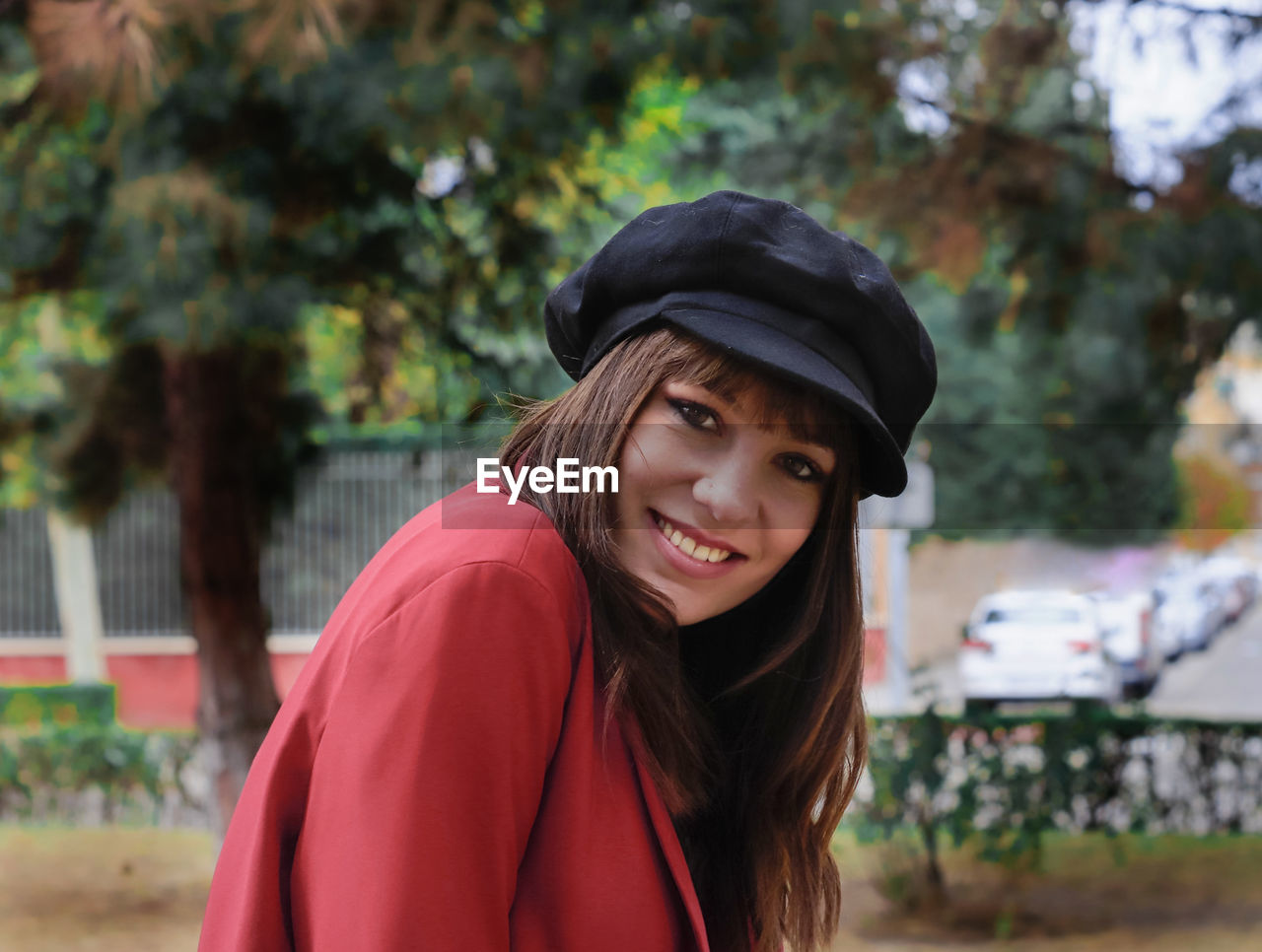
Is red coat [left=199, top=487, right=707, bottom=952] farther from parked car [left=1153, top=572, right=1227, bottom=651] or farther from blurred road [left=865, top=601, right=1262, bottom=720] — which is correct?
parked car [left=1153, top=572, right=1227, bottom=651]

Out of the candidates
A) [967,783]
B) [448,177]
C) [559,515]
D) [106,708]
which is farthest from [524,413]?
[106,708]

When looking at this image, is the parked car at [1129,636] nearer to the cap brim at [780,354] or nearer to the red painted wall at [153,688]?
the cap brim at [780,354]

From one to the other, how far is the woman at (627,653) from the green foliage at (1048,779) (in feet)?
12.2

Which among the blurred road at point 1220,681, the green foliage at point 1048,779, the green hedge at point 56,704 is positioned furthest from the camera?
the green hedge at point 56,704

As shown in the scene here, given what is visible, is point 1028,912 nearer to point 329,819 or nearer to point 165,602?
point 329,819

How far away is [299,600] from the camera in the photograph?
8.16 m

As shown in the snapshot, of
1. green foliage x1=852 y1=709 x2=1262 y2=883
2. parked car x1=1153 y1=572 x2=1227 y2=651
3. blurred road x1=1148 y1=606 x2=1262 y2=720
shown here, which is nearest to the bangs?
green foliage x1=852 y1=709 x2=1262 y2=883

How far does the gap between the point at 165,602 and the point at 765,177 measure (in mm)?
6580

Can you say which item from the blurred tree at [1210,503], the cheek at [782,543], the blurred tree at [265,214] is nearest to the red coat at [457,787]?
the cheek at [782,543]

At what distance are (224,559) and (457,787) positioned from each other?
14.6 ft

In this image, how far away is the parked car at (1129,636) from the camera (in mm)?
5363

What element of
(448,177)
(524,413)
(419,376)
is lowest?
(524,413)

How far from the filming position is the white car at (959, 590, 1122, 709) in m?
5.22

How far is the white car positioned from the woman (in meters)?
4.26
